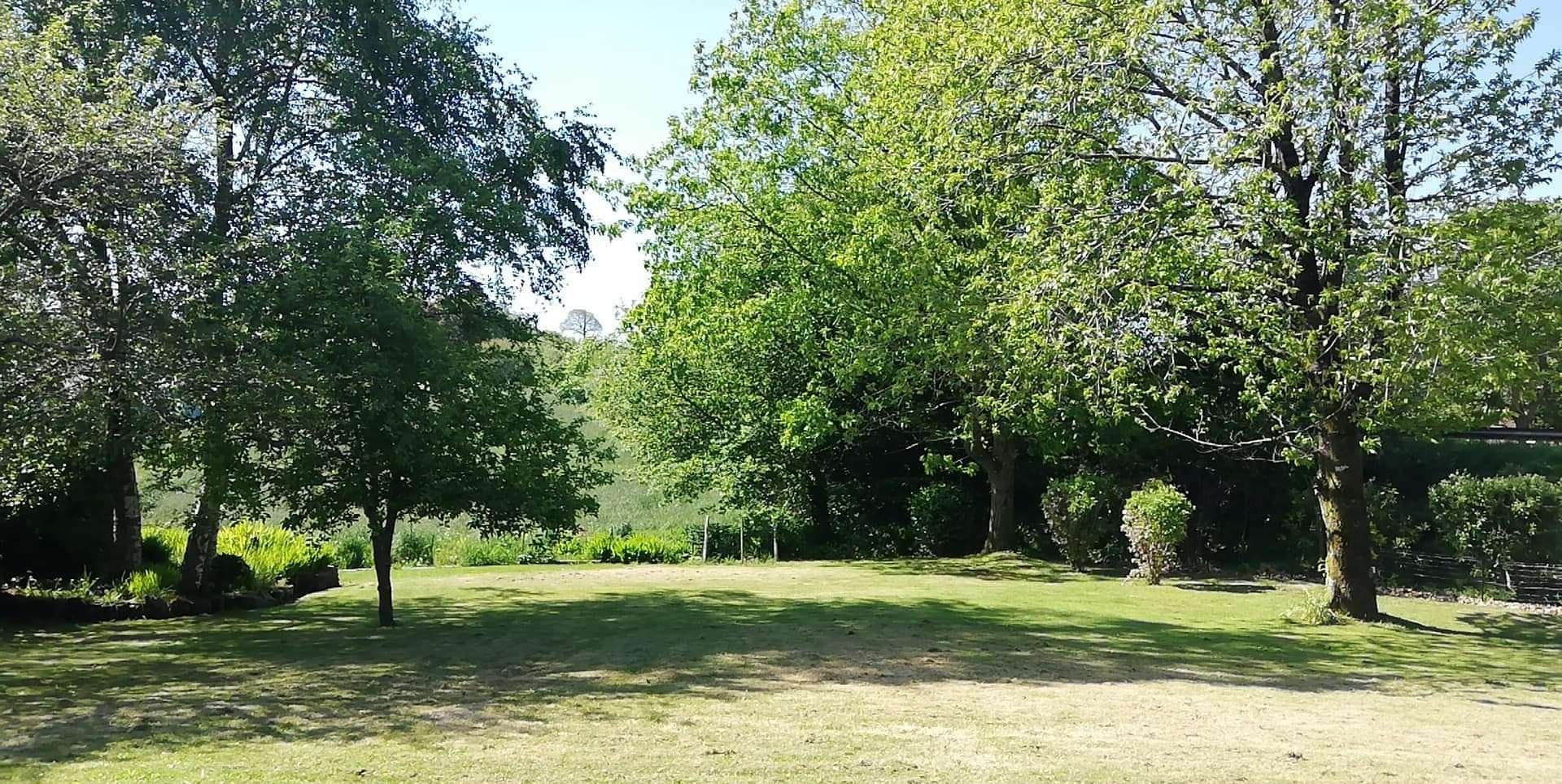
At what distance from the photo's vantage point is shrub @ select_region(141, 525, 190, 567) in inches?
569

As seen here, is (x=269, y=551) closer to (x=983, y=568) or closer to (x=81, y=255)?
(x=81, y=255)

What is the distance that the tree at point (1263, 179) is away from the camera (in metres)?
10.7

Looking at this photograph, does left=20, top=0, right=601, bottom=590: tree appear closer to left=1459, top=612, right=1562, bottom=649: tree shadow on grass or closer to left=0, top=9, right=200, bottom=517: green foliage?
left=0, top=9, right=200, bottom=517: green foliage

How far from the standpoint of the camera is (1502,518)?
15.2m

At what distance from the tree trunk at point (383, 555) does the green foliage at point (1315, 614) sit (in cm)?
951

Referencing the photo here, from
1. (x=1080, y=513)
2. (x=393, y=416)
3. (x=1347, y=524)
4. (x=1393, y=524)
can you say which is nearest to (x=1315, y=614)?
(x=1347, y=524)

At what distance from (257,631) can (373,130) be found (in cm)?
590

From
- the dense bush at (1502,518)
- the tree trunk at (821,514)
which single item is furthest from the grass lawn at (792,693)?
the tree trunk at (821,514)

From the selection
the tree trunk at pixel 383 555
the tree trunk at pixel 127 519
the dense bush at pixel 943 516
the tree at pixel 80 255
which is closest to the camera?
the tree at pixel 80 255

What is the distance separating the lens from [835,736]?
6.27 meters

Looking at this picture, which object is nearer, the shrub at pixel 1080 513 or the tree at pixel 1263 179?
the tree at pixel 1263 179

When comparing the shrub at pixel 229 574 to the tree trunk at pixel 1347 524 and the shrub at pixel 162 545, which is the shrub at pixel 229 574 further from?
the tree trunk at pixel 1347 524

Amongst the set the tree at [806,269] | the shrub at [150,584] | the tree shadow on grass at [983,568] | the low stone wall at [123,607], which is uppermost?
the tree at [806,269]

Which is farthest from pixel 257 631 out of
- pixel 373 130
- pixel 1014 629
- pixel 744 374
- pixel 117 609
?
pixel 744 374
